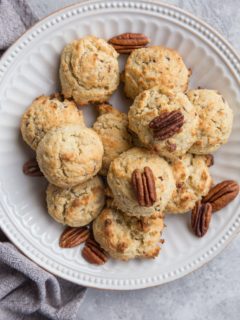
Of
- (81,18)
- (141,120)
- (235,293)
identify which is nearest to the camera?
(141,120)

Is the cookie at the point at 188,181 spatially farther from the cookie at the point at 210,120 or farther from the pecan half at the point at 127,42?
the pecan half at the point at 127,42

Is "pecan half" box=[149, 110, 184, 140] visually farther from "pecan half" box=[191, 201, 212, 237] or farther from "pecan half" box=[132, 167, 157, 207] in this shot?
"pecan half" box=[191, 201, 212, 237]

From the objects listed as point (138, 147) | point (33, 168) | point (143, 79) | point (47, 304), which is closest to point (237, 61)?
point (143, 79)

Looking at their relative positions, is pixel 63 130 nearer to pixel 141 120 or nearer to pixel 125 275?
pixel 141 120

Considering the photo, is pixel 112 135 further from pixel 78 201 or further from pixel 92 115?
pixel 78 201

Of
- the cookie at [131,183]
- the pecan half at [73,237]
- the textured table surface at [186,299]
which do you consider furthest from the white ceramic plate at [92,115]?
the cookie at [131,183]

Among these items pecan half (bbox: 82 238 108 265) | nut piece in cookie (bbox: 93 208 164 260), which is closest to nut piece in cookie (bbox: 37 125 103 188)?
nut piece in cookie (bbox: 93 208 164 260)

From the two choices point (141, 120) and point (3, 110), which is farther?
point (3, 110)
